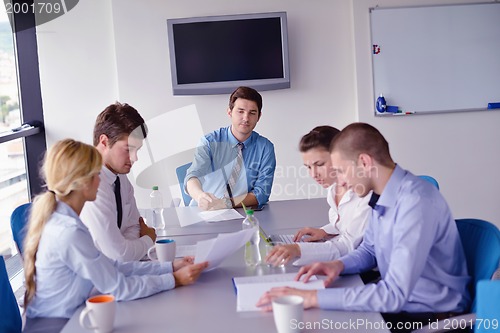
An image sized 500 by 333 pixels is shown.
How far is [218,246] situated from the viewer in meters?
2.05

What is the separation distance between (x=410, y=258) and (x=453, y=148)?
3667 mm

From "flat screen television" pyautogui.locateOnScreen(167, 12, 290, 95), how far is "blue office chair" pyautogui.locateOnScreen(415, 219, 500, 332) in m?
2.96

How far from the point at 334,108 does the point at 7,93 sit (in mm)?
2717

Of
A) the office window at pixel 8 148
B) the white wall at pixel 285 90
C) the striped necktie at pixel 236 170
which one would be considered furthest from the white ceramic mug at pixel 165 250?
the white wall at pixel 285 90

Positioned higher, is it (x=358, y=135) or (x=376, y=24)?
(x=376, y=24)

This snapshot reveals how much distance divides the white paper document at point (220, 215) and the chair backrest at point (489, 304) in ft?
5.83

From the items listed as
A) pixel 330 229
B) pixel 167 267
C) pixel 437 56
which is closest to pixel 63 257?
pixel 167 267

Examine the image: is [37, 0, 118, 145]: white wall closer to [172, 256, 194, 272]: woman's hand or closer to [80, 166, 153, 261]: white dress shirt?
[80, 166, 153, 261]: white dress shirt

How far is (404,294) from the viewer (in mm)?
1778

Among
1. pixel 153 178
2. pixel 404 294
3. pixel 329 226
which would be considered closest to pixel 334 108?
pixel 153 178

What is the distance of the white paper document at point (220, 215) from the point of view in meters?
3.08

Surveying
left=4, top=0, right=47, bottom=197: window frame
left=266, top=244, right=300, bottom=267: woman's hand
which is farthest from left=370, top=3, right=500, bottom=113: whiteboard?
left=266, top=244, right=300, bottom=267: woman's hand

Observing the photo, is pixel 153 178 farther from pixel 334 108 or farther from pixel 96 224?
pixel 96 224

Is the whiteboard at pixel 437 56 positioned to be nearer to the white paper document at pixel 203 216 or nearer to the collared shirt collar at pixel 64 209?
the white paper document at pixel 203 216
